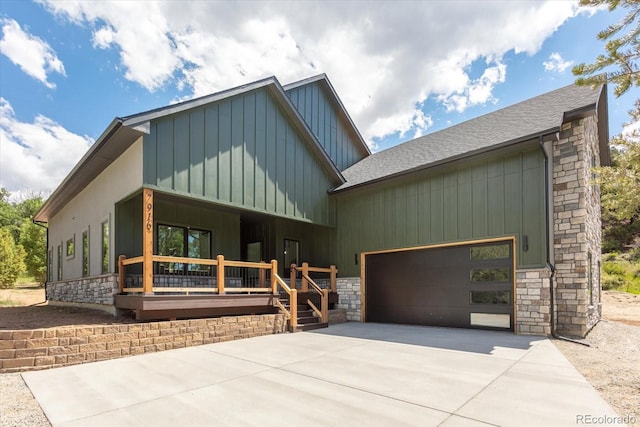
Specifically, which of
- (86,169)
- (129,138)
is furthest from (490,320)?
(86,169)

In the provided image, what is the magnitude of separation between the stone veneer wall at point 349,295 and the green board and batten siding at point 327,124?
5.94 meters

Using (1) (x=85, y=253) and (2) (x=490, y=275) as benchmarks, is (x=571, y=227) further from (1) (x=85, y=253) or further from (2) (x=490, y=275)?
(1) (x=85, y=253)

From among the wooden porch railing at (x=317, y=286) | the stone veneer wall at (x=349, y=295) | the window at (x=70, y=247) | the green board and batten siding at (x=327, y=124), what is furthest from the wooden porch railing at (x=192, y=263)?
the green board and batten siding at (x=327, y=124)

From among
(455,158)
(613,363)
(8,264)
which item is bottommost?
(613,363)

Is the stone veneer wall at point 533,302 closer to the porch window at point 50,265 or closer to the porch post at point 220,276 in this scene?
the porch post at point 220,276

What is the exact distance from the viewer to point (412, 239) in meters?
10.5

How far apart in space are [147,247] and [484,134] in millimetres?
9728

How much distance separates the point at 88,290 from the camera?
33.9 ft

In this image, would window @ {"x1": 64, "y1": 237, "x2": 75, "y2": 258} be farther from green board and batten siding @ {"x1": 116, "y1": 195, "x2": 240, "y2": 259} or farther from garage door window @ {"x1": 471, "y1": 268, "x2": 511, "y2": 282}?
garage door window @ {"x1": 471, "y1": 268, "x2": 511, "y2": 282}

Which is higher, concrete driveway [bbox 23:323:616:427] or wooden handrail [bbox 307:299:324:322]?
concrete driveway [bbox 23:323:616:427]

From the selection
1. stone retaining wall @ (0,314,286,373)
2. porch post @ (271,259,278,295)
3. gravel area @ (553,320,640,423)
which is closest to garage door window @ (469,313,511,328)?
gravel area @ (553,320,640,423)

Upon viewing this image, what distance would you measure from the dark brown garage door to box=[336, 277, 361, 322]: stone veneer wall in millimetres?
341

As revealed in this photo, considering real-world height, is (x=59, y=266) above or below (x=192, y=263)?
below

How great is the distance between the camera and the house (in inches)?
313
